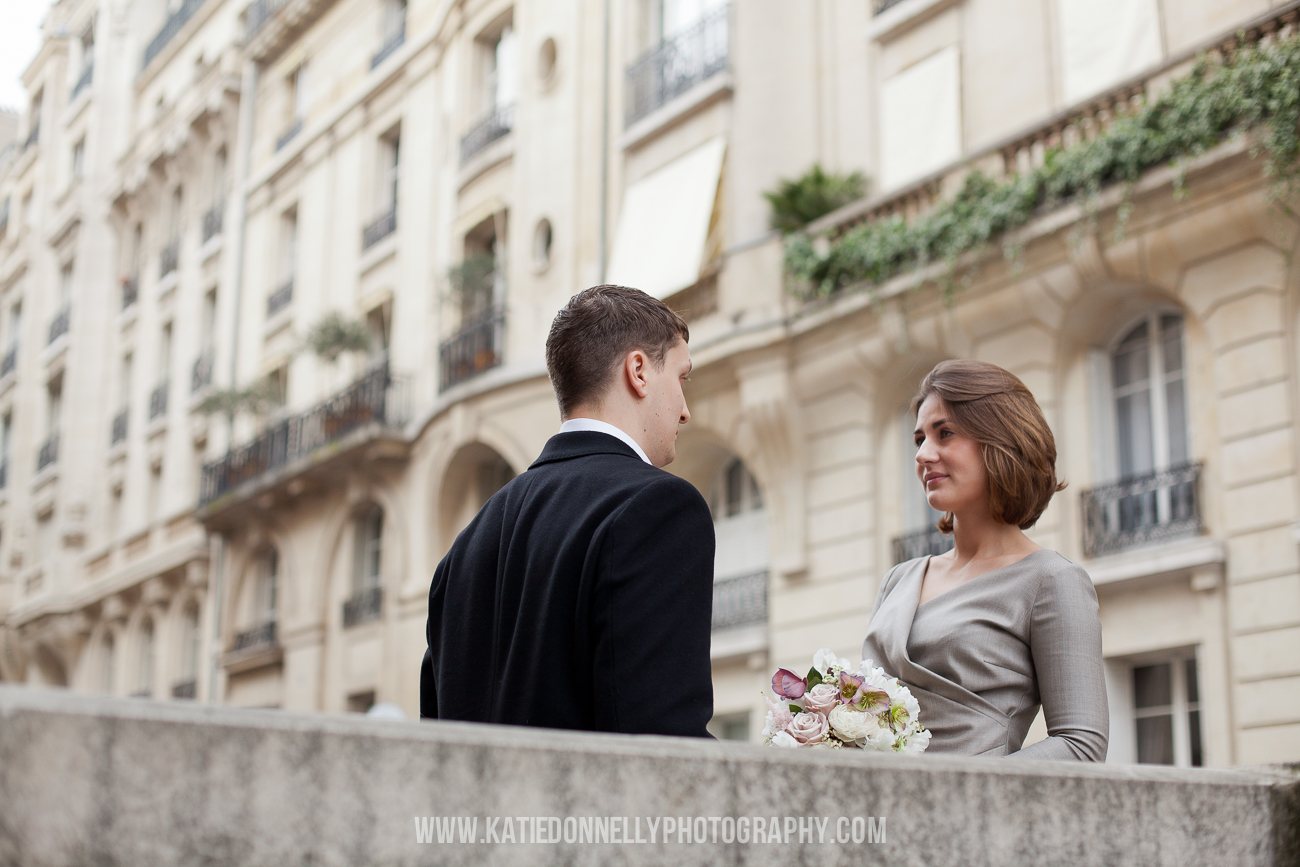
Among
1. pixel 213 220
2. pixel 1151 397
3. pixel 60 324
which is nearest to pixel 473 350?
pixel 1151 397

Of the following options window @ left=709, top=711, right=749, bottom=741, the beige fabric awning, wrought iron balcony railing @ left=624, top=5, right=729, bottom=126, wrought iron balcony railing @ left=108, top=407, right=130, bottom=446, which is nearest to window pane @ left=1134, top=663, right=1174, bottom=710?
window @ left=709, top=711, right=749, bottom=741

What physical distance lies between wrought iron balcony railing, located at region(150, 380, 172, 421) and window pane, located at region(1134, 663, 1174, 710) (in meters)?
23.2

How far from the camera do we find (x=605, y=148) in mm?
18688

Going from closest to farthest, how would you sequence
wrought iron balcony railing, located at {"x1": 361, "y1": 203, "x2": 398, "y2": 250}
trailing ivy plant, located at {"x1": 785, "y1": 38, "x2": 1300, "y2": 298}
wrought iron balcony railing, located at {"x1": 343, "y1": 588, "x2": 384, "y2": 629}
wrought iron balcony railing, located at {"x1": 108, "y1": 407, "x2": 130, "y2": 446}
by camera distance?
trailing ivy plant, located at {"x1": 785, "y1": 38, "x2": 1300, "y2": 298} → wrought iron balcony railing, located at {"x1": 343, "y1": 588, "x2": 384, "y2": 629} → wrought iron balcony railing, located at {"x1": 361, "y1": 203, "x2": 398, "y2": 250} → wrought iron balcony railing, located at {"x1": 108, "y1": 407, "x2": 130, "y2": 446}

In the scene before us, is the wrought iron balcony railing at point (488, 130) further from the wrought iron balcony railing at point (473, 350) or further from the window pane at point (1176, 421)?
the window pane at point (1176, 421)

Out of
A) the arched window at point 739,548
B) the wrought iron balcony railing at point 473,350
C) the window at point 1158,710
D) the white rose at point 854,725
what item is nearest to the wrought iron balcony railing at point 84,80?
the wrought iron balcony railing at point 473,350

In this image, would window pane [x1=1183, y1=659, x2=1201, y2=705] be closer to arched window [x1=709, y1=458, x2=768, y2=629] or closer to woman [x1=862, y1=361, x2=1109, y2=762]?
arched window [x1=709, y1=458, x2=768, y2=629]

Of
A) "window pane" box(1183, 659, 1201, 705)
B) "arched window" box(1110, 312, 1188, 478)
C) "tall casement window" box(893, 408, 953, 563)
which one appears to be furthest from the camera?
"tall casement window" box(893, 408, 953, 563)

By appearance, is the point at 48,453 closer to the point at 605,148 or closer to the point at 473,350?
the point at 473,350

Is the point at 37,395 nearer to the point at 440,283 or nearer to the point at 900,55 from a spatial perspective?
the point at 440,283

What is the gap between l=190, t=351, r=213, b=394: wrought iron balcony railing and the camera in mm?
28859

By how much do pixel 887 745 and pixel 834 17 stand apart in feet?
47.8

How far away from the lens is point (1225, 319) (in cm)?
1177

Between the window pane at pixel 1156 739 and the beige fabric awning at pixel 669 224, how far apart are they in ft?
21.9
